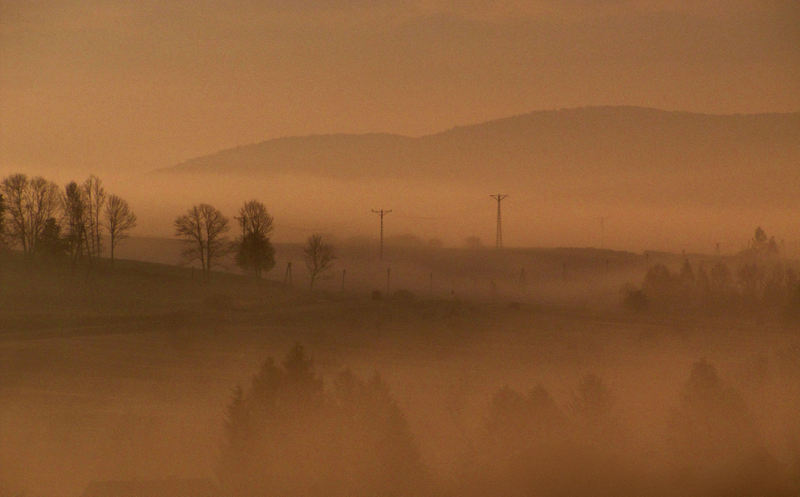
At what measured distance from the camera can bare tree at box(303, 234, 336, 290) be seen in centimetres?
8250

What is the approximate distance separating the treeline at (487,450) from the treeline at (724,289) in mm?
31369

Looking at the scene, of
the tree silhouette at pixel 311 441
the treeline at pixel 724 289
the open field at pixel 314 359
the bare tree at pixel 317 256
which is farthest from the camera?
the bare tree at pixel 317 256

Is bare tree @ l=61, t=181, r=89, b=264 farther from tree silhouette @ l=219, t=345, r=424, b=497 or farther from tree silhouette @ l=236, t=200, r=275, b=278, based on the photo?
tree silhouette @ l=219, t=345, r=424, b=497

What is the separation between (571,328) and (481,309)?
8.81 m

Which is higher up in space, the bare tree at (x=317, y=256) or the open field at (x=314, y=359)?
the bare tree at (x=317, y=256)

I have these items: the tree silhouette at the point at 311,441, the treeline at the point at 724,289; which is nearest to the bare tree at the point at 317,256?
the treeline at the point at 724,289

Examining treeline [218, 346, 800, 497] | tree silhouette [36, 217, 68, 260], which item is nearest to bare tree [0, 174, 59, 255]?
tree silhouette [36, 217, 68, 260]

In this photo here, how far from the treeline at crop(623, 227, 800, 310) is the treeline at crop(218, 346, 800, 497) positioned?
31.4 m

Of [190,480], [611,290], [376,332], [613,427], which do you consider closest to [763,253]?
[611,290]

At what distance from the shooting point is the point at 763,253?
82562mm

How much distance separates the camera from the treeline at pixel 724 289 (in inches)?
2409

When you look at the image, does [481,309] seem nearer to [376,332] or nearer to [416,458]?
[376,332]

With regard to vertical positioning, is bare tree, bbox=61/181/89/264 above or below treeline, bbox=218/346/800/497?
above

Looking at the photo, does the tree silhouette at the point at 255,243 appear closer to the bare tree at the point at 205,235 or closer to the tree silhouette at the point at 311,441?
the bare tree at the point at 205,235
